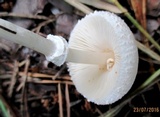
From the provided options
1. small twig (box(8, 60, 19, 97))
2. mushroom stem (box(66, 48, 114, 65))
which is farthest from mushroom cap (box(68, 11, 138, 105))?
small twig (box(8, 60, 19, 97))

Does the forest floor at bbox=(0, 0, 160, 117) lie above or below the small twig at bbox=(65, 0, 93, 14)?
below

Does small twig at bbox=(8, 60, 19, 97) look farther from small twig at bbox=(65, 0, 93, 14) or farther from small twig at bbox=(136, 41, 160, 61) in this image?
small twig at bbox=(136, 41, 160, 61)

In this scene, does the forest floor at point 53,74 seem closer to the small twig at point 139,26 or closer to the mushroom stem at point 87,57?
the small twig at point 139,26

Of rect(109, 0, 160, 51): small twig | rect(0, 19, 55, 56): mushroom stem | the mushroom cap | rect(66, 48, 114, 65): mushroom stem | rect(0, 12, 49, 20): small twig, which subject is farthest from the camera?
rect(0, 12, 49, 20): small twig

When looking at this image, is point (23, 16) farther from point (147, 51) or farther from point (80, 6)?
point (147, 51)

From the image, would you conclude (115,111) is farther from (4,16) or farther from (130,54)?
(4,16)

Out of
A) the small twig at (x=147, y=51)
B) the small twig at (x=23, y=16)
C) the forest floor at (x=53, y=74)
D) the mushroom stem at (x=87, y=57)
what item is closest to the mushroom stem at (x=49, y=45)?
the mushroom stem at (x=87, y=57)
